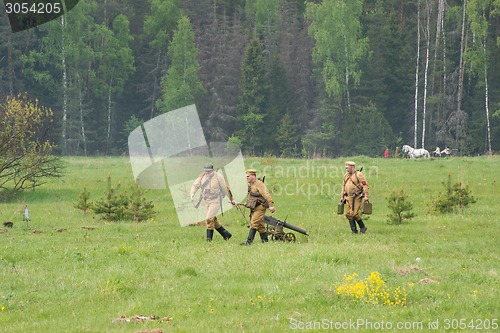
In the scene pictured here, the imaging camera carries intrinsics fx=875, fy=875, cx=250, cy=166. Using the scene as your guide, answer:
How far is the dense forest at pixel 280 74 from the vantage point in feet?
244

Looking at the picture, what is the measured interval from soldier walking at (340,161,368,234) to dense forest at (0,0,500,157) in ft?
154

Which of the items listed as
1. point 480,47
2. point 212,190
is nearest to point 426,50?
point 480,47

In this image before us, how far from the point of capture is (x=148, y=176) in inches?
1650

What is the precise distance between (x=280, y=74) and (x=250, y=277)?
6443 cm

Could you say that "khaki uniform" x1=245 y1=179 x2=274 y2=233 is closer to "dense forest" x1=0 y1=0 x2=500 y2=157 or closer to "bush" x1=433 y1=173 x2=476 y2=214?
"bush" x1=433 y1=173 x2=476 y2=214

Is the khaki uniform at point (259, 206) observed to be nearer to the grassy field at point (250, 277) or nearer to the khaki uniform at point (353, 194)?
the grassy field at point (250, 277)

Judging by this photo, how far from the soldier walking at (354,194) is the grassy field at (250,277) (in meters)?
0.49

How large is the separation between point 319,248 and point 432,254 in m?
2.51

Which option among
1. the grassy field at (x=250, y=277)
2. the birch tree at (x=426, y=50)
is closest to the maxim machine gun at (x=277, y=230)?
the grassy field at (x=250, y=277)

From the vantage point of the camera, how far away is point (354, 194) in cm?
2438

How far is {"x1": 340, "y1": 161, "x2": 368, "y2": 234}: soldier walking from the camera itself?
2431 cm

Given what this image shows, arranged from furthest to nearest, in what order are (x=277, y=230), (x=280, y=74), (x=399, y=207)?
1. (x=280, y=74)
2. (x=399, y=207)
3. (x=277, y=230)

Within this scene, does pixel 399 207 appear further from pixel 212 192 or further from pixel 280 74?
pixel 280 74

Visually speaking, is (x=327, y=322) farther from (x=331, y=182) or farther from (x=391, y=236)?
(x=331, y=182)
